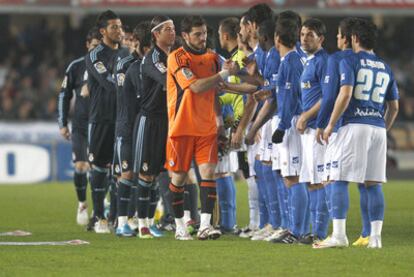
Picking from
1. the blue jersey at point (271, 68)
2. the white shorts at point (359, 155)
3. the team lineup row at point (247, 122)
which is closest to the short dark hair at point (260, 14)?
the team lineup row at point (247, 122)

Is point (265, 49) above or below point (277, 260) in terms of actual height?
above

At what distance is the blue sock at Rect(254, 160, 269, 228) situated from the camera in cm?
1413

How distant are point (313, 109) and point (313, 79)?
293mm

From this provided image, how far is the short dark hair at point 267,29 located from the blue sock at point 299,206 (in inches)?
67.7

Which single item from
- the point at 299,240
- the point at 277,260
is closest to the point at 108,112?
the point at 299,240

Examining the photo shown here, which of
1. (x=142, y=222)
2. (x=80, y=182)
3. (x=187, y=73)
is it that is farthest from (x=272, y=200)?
(x=80, y=182)

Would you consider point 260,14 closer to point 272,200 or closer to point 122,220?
point 272,200

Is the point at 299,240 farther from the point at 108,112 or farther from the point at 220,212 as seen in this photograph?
the point at 108,112

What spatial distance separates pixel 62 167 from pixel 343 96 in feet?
50.4

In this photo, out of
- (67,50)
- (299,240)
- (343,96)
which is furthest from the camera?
(67,50)

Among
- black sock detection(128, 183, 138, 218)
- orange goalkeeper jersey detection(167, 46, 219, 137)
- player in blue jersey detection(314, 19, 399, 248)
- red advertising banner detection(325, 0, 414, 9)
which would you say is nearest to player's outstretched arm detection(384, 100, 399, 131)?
player in blue jersey detection(314, 19, 399, 248)

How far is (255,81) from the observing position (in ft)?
44.2

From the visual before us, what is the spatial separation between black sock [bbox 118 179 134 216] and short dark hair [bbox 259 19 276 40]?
227 centimetres

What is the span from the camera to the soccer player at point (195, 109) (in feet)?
42.7
